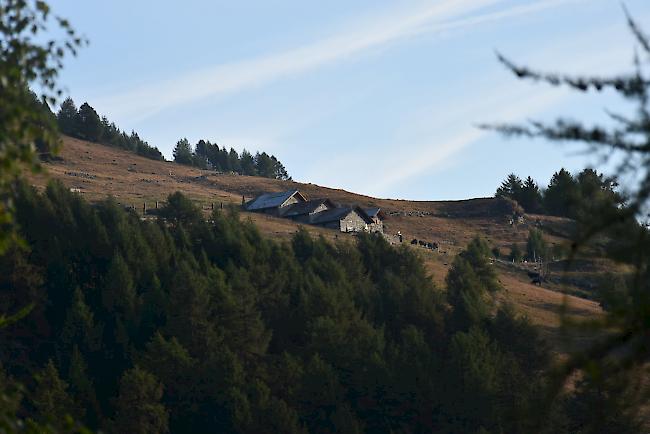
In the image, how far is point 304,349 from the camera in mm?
75125

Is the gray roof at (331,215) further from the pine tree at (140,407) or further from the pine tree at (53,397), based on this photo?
the pine tree at (53,397)

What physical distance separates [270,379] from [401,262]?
30.6 metres

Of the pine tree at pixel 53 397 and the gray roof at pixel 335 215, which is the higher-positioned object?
the gray roof at pixel 335 215

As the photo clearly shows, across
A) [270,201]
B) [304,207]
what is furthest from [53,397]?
[270,201]

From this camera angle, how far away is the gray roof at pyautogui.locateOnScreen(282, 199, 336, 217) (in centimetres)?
13875

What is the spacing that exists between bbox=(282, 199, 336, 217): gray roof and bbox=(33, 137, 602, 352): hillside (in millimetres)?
2709

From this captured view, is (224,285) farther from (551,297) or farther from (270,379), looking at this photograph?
(551,297)

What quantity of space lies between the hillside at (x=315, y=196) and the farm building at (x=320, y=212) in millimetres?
3232

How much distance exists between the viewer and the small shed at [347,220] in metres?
133

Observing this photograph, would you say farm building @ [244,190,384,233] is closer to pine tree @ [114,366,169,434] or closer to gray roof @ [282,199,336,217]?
gray roof @ [282,199,336,217]

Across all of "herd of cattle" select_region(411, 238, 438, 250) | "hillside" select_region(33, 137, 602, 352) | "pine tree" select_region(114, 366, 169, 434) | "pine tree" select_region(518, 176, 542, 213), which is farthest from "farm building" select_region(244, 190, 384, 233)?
"pine tree" select_region(114, 366, 169, 434)

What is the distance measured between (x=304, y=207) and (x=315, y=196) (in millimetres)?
31340

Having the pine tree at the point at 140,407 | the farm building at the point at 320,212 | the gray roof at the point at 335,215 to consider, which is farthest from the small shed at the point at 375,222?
the pine tree at the point at 140,407

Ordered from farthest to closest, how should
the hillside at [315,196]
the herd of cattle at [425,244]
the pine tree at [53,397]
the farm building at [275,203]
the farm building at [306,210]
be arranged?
the farm building at [275,203]
the farm building at [306,210]
the herd of cattle at [425,244]
the hillside at [315,196]
the pine tree at [53,397]
